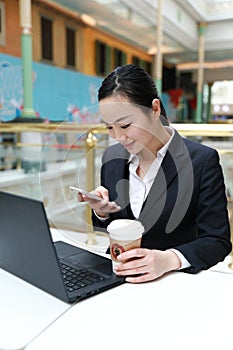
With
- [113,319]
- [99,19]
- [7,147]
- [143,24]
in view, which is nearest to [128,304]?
[113,319]

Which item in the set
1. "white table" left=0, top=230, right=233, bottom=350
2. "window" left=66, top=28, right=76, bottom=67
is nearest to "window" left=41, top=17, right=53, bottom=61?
"window" left=66, top=28, right=76, bottom=67

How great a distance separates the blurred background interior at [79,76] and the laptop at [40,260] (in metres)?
0.28

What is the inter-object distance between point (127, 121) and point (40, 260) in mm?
483

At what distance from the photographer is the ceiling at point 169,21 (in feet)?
22.4

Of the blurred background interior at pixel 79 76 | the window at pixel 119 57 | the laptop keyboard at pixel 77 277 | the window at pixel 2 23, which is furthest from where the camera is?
the window at pixel 119 57

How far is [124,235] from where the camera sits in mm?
884

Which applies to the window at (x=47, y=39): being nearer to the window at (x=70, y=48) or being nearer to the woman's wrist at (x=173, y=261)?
the window at (x=70, y=48)

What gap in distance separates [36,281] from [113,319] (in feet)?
0.76

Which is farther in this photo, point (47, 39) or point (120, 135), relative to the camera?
point (47, 39)

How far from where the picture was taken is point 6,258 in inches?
37.8

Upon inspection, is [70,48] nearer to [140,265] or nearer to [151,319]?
[140,265]

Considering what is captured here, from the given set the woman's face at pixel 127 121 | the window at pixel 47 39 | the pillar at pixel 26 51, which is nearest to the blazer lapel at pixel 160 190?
the woman's face at pixel 127 121

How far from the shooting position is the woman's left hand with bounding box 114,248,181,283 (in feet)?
2.94

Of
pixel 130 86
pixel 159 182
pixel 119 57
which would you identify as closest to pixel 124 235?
pixel 159 182
